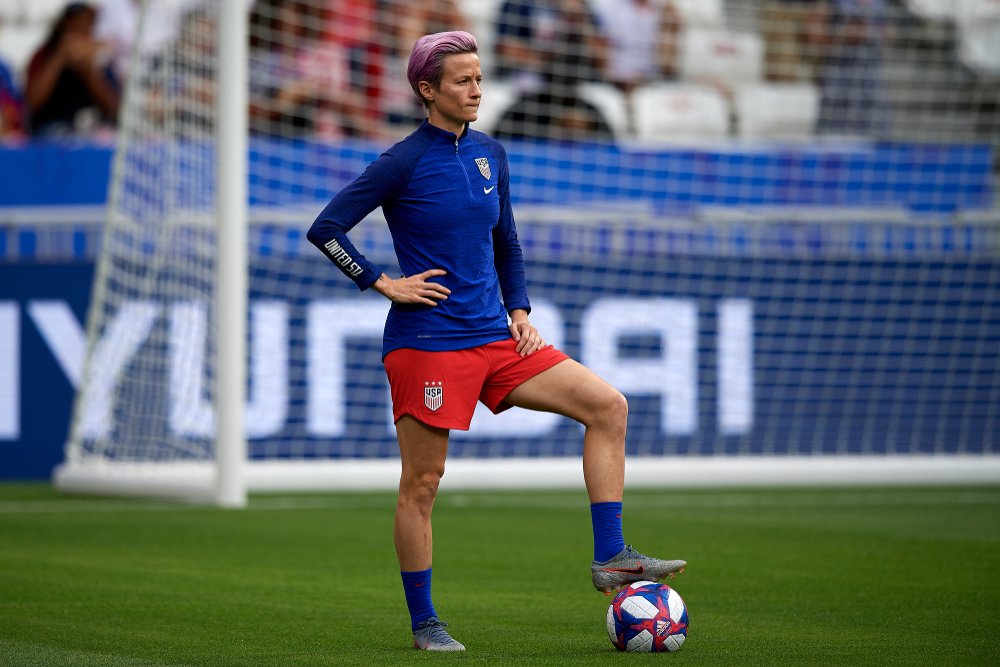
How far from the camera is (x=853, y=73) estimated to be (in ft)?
37.0

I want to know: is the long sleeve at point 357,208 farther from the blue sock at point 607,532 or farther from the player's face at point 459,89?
the blue sock at point 607,532

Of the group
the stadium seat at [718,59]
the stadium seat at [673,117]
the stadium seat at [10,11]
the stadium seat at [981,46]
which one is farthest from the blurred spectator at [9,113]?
the stadium seat at [981,46]

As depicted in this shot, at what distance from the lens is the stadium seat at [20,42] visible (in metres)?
11.7

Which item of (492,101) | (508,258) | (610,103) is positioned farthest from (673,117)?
(508,258)

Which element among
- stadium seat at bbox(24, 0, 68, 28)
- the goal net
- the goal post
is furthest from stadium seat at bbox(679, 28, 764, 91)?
stadium seat at bbox(24, 0, 68, 28)

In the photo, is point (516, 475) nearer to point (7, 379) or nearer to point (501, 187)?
point (7, 379)

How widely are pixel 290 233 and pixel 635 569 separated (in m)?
6.22

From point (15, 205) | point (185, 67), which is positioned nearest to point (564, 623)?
point (185, 67)

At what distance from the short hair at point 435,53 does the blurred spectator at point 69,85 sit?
7.99 metres

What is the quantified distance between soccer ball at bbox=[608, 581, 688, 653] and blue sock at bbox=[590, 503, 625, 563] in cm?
11

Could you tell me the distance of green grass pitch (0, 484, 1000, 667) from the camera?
356 centimetres

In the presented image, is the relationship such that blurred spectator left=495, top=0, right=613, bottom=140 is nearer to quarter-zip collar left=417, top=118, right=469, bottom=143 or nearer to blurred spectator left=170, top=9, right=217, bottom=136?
blurred spectator left=170, top=9, right=217, bottom=136

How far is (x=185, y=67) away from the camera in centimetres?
879

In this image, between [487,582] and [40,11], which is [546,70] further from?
[487,582]
